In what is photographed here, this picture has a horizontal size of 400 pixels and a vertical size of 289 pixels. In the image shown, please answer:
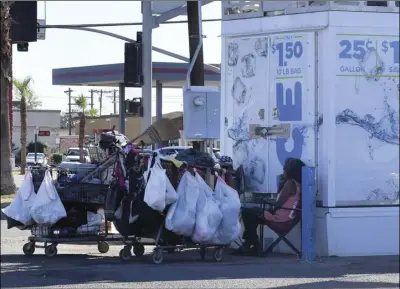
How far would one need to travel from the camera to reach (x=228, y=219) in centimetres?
1093

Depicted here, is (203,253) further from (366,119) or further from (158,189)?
(366,119)

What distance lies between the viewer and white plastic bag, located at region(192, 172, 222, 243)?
10.6 meters

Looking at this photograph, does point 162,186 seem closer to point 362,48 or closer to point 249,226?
point 249,226

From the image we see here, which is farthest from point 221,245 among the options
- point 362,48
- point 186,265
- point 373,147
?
point 362,48

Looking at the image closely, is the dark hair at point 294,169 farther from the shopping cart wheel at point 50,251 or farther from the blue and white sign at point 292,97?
the shopping cart wheel at point 50,251

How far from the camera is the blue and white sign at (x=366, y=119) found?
467 inches

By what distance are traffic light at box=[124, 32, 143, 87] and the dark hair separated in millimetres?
7390

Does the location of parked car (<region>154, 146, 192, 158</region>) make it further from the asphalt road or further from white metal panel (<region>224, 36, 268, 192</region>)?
the asphalt road

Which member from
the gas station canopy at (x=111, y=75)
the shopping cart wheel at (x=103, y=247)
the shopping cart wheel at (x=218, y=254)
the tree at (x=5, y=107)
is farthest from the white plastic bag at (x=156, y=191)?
Result: the gas station canopy at (x=111, y=75)

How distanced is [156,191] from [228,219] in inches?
48.5

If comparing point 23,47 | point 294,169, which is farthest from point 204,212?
point 23,47

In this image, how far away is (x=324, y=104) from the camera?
11820 millimetres

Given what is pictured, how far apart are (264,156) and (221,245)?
2.09m

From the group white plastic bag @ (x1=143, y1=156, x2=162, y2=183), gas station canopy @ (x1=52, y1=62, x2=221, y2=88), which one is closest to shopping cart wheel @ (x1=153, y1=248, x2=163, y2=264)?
white plastic bag @ (x1=143, y1=156, x2=162, y2=183)
